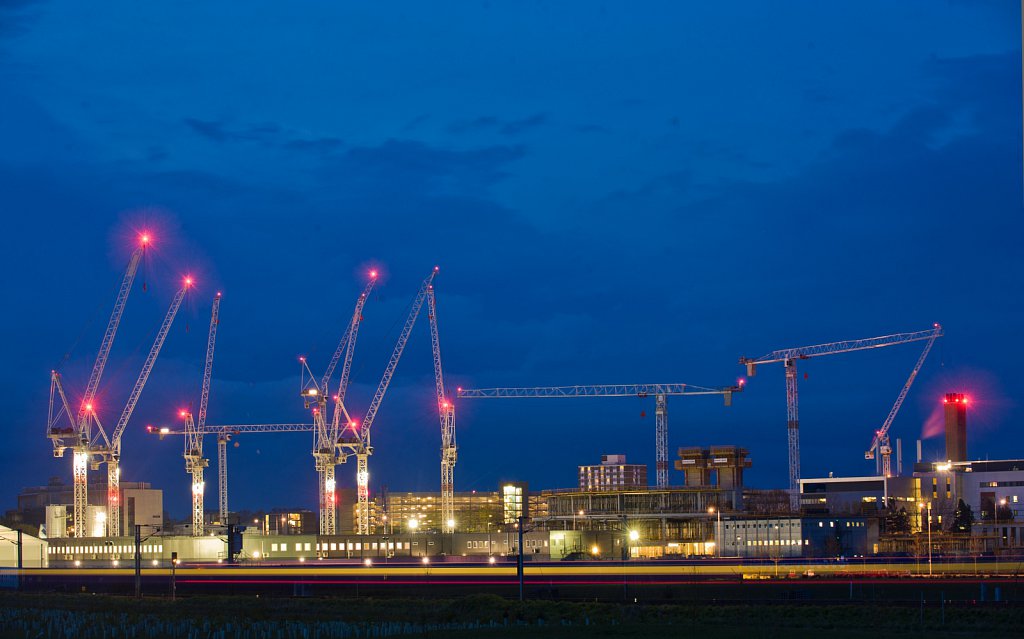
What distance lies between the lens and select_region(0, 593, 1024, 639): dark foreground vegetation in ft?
227

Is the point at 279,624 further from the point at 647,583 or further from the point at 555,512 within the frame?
the point at 555,512

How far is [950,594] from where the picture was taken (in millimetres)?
88875

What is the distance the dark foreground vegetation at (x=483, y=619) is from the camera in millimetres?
69188

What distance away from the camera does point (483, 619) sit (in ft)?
262

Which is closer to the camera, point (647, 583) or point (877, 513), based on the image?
point (647, 583)

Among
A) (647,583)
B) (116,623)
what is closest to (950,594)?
(647,583)

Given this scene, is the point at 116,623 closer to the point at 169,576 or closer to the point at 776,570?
the point at 169,576

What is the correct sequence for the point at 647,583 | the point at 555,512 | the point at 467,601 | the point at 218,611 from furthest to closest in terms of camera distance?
the point at 555,512 < the point at 647,583 < the point at 218,611 < the point at 467,601

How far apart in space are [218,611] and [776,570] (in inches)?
1770

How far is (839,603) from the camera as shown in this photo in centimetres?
7981

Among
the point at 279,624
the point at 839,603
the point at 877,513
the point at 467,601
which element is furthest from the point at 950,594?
the point at 877,513

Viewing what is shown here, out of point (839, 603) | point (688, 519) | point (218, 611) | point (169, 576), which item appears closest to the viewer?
point (839, 603)

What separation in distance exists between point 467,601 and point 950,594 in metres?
33.2

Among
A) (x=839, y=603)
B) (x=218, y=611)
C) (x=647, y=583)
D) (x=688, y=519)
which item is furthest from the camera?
(x=688, y=519)
